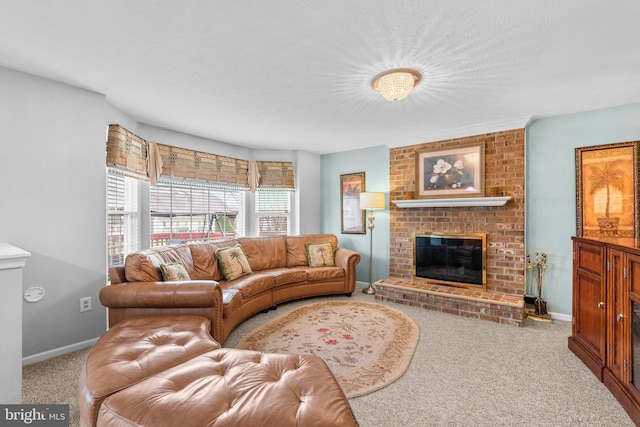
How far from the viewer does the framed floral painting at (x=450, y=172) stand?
3.81m

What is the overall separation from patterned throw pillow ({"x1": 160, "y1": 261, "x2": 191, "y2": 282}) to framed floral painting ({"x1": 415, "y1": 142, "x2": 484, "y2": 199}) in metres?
3.26

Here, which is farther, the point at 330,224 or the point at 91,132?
the point at 330,224

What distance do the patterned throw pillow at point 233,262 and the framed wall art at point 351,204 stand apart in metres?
2.00

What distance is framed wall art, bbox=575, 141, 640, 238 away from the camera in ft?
9.76

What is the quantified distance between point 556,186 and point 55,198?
5176 millimetres

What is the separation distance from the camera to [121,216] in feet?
10.9

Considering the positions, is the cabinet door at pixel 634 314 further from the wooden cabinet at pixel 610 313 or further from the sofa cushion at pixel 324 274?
the sofa cushion at pixel 324 274

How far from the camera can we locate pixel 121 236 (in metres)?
3.31

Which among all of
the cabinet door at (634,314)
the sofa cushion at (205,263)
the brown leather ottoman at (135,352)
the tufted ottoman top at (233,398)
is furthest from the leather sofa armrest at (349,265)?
the cabinet door at (634,314)

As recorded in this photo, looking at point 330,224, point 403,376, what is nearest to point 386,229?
point 330,224

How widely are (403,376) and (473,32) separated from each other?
243 centimetres

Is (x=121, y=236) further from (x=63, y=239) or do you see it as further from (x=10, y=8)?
(x=10, y=8)

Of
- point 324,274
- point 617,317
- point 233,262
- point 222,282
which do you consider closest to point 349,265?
point 324,274

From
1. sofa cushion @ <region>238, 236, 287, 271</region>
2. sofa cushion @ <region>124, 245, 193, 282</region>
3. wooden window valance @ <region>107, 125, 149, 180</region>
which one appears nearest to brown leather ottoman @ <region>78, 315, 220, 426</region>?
sofa cushion @ <region>124, 245, 193, 282</region>
